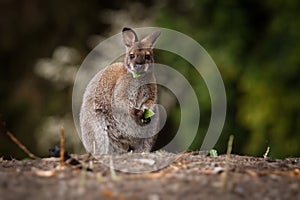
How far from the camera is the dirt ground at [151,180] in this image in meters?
2.92

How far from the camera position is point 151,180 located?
3.14 metres

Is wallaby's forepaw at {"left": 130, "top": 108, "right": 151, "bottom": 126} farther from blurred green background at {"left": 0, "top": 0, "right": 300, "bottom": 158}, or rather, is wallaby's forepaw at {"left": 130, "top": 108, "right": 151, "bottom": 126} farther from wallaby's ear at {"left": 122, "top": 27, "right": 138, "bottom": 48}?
blurred green background at {"left": 0, "top": 0, "right": 300, "bottom": 158}

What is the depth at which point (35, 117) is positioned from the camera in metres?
10.3

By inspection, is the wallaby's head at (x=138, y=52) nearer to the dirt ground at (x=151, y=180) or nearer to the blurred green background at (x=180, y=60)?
the dirt ground at (x=151, y=180)

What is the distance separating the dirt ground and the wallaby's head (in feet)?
3.69

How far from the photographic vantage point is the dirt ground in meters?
2.92

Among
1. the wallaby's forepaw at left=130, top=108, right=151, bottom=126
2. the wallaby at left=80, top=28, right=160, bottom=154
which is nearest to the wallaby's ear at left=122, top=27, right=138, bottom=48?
the wallaby at left=80, top=28, right=160, bottom=154

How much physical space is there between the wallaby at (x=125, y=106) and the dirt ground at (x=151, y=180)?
87 centimetres

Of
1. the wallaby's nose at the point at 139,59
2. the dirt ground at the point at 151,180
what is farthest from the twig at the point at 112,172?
the wallaby's nose at the point at 139,59

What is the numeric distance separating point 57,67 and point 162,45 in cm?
182

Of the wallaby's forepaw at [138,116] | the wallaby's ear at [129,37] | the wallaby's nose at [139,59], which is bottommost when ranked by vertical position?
the wallaby's forepaw at [138,116]

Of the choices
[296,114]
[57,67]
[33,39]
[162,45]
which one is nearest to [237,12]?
[162,45]

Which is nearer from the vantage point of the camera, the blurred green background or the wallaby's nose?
the wallaby's nose

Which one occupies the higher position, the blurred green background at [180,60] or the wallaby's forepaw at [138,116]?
the blurred green background at [180,60]
